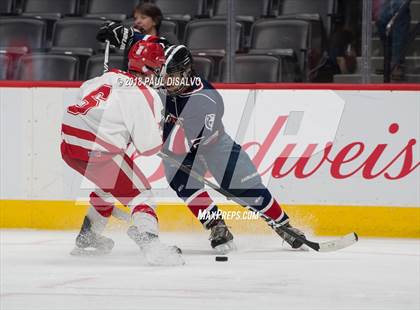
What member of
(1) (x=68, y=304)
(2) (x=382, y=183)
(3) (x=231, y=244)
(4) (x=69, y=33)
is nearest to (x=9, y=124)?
(4) (x=69, y=33)

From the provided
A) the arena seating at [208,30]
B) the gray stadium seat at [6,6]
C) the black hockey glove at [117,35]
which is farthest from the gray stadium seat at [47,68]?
the black hockey glove at [117,35]

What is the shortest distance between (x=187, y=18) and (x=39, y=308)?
4.19 metres

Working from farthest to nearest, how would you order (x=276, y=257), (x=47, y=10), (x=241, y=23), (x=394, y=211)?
1. (x=47, y=10)
2. (x=241, y=23)
3. (x=394, y=211)
4. (x=276, y=257)

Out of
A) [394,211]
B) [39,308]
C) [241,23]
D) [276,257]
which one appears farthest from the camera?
[241,23]

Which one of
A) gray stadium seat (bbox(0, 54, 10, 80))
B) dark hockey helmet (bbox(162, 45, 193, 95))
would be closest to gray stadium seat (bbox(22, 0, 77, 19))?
gray stadium seat (bbox(0, 54, 10, 80))

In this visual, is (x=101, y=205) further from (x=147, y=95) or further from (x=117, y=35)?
(x=117, y=35)

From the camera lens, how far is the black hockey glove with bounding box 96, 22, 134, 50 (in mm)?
6277

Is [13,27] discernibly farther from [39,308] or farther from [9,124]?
[39,308]

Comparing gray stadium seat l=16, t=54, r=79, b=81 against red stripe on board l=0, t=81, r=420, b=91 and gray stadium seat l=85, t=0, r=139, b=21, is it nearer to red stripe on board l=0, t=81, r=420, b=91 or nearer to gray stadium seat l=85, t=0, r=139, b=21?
red stripe on board l=0, t=81, r=420, b=91

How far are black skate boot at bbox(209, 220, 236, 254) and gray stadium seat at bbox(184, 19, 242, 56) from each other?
156 centimetres

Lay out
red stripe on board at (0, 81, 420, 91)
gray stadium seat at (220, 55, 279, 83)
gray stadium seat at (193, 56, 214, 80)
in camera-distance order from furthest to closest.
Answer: gray stadium seat at (193, 56, 214, 80), gray stadium seat at (220, 55, 279, 83), red stripe on board at (0, 81, 420, 91)

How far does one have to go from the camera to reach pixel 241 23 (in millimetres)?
7875

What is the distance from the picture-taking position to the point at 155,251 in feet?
18.4

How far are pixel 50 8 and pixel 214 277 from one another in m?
4.09
